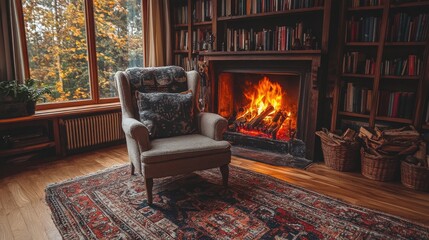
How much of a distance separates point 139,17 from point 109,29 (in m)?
0.54

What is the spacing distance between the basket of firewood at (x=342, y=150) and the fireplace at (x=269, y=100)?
0.69 feet

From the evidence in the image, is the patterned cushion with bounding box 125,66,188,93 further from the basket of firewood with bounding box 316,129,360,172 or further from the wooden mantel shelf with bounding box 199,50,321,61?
the basket of firewood with bounding box 316,129,360,172

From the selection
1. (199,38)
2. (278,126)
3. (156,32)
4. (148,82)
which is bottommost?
(278,126)

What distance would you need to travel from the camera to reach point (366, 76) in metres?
2.76

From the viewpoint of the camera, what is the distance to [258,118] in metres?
3.57

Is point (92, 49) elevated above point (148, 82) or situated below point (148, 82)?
above

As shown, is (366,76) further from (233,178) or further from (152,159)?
(152,159)

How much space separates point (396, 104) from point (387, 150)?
1.53 feet

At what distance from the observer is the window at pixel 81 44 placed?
3.16 meters

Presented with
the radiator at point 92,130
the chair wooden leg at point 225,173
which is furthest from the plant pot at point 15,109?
the chair wooden leg at point 225,173

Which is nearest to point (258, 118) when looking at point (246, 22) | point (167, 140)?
point (246, 22)

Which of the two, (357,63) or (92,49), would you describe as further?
(92,49)

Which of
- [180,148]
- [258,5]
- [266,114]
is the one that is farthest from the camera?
[266,114]

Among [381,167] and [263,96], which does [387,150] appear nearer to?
[381,167]
